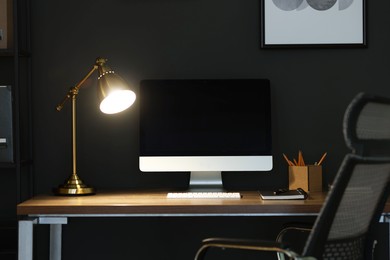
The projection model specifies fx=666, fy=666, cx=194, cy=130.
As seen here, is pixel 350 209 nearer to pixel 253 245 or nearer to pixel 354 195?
pixel 354 195

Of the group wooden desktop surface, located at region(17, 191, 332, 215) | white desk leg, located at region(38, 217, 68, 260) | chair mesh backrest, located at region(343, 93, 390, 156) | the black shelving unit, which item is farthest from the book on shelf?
the black shelving unit

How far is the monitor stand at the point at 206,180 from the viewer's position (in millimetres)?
2672

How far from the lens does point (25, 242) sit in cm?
226

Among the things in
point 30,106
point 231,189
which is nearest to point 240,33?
point 231,189

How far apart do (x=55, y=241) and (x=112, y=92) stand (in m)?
0.70

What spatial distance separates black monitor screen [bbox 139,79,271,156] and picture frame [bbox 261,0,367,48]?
290 mm

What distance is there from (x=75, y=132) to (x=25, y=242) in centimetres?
62

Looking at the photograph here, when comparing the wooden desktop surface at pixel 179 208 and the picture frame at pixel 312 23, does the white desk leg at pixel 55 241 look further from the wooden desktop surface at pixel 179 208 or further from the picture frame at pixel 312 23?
the picture frame at pixel 312 23

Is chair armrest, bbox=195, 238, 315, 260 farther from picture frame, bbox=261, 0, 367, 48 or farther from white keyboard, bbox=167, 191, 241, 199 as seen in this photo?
picture frame, bbox=261, 0, 367, 48

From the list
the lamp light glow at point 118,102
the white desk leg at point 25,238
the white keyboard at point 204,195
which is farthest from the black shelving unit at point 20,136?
the white keyboard at point 204,195

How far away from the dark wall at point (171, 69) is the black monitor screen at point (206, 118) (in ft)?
0.70

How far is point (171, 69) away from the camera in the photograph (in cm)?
287

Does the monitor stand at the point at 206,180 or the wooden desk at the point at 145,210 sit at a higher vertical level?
the monitor stand at the point at 206,180

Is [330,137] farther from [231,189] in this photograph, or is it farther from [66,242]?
[66,242]
